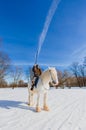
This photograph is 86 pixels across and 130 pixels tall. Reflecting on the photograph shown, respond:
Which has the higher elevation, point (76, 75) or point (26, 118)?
point (76, 75)

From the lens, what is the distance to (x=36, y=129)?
4.09 meters

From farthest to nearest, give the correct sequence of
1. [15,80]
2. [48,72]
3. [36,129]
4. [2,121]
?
[15,80]
[48,72]
[2,121]
[36,129]

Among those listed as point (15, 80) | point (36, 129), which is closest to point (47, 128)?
point (36, 129)

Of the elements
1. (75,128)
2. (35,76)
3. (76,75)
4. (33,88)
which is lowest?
(75,128)

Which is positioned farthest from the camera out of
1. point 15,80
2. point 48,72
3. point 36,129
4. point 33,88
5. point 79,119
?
point 15,80

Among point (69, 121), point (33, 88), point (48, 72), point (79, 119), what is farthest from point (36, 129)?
point (33, 88)

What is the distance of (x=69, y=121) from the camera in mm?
4840

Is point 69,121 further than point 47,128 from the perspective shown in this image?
Yes

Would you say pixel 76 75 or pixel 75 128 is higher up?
pixel 76 75

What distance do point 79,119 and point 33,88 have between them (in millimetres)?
2294

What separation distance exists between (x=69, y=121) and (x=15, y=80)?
60.3 m

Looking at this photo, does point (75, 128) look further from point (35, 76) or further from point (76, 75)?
point (76, 75)

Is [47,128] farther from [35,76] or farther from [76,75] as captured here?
[76,75]

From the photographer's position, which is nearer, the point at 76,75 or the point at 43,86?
the point at 43,86
